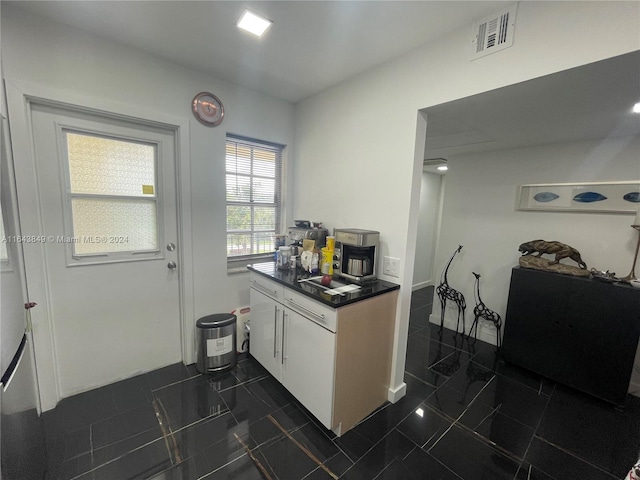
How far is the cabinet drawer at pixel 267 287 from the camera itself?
199 cm

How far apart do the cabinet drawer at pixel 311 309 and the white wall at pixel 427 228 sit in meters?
3.26

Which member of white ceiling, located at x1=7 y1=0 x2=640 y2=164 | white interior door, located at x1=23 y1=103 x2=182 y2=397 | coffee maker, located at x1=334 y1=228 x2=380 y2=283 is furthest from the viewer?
coffee maker, located at x1=334 y1=228 x2=380 y2=283

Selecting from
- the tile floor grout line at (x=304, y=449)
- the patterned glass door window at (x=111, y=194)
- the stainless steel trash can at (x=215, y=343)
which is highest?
Answer: the patterned glass door window at (x=111, y=194)

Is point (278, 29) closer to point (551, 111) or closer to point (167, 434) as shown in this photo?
point (551, 111)

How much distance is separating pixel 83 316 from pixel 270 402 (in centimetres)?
156

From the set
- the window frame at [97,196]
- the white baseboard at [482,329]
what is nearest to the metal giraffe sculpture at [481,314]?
the white baseboard at [482,329]

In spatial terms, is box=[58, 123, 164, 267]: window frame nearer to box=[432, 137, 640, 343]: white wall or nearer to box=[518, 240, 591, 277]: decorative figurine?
box=[432, 137, 640, 343]: white wall

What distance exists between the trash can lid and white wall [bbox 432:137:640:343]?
2625 millimetres

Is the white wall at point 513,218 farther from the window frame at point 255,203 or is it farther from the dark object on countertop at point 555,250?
the window frame at point 255,203

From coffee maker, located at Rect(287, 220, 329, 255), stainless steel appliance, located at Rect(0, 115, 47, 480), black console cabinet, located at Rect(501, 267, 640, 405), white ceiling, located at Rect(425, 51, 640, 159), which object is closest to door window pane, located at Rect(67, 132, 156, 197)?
stainless steel appliance, located at Rect(0, 115, 47, 480)

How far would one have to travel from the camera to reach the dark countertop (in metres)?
1.60

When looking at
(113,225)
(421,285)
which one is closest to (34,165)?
(113,225)

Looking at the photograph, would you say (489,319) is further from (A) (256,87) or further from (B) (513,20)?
(A) (256,87)

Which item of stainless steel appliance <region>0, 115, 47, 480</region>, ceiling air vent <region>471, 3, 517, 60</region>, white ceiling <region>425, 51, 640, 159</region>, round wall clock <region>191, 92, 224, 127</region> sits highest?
ceiling air vent <region>471, 3, 517, 60</region>
